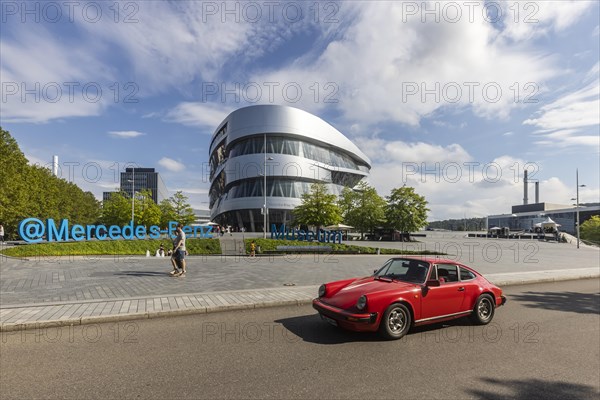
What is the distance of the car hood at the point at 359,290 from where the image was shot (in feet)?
19.7

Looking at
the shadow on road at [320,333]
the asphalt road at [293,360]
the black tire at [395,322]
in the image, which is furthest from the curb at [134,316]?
the black tire at [395,322]

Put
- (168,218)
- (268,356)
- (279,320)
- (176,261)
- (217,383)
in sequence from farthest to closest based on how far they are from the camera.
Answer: (168,218), (176,261), (279,320), (268,356), (217,383)

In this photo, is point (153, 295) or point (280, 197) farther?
point (280, 197)

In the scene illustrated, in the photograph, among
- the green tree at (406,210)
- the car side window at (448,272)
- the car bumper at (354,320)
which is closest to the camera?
the car bumper at (354,320)

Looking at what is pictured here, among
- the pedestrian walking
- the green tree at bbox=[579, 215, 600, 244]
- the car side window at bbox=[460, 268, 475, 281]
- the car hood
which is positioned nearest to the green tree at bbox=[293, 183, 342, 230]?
the pedestrian walking

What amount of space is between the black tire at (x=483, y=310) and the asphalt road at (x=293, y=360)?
197 millimetres

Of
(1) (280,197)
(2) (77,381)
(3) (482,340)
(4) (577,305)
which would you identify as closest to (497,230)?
(1) (280,197)

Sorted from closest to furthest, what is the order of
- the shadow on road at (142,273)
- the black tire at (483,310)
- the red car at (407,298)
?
the red car at (407,298)
the black tire at (483,310)
the shadow on road at (142,273)

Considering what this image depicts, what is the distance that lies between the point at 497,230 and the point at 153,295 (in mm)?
79575

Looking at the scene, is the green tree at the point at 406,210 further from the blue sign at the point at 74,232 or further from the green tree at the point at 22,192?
the green tree at the point at 22,192

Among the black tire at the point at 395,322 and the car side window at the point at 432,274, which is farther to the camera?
the car side window at the point at 432,274

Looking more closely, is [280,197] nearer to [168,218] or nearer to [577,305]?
[168,218]

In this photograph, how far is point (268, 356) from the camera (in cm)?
518

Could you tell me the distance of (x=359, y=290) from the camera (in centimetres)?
626
